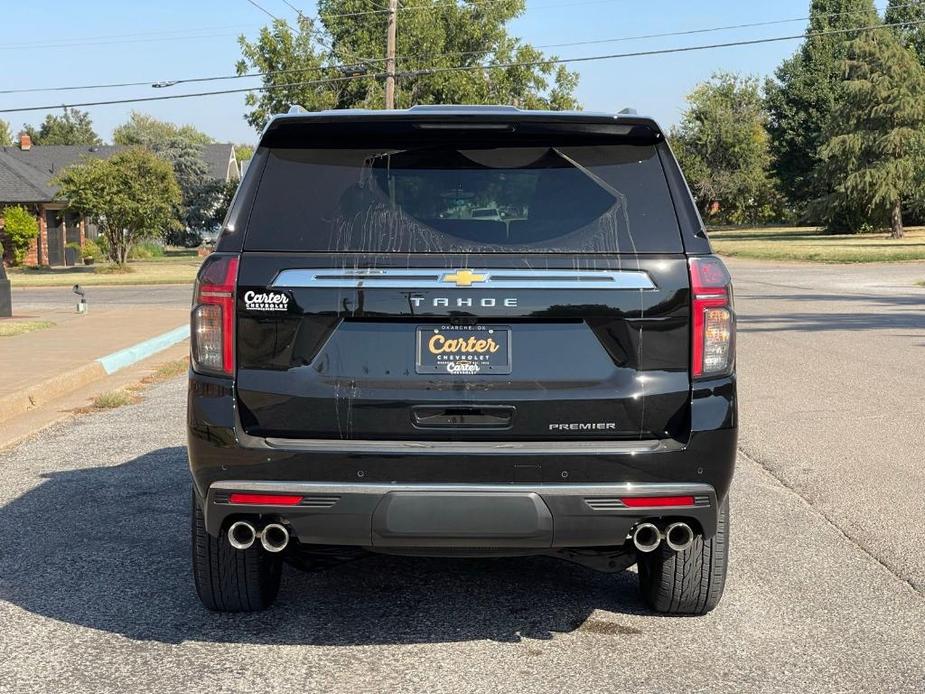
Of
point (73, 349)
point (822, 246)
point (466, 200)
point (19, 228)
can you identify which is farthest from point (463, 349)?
point (822, 246)

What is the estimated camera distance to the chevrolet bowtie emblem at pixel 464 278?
13.7 feet

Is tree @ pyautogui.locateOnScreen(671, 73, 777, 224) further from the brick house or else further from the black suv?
the black suv

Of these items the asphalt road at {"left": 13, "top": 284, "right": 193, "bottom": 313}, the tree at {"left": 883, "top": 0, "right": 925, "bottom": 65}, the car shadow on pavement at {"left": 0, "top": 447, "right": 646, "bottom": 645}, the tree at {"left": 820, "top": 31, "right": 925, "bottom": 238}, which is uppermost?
the tree at {"left": 883, "top": 0, "right": 925, "bottom": 65}

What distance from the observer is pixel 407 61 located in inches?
2288

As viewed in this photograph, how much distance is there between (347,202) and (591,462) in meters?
1.27

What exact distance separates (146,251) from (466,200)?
57.1 meters

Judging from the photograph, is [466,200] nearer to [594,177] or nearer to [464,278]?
[464,278]

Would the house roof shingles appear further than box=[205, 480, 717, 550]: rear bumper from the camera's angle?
Yes

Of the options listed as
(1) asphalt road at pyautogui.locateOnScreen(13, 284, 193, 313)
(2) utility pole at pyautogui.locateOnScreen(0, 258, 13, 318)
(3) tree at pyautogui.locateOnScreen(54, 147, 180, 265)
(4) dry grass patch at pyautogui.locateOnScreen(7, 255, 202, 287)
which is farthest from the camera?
(3) tree at pyautogui.locateOnScreen(54, 147, 180, 265)

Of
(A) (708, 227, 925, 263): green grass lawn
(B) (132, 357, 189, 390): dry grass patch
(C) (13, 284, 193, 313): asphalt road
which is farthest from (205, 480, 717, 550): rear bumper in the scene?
(A) (708, 227, 925, 263): green grass lawn

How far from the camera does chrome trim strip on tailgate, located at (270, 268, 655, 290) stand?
4180 millimetres

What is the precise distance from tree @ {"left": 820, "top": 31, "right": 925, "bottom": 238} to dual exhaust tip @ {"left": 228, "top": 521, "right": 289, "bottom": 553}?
6105 centimetres

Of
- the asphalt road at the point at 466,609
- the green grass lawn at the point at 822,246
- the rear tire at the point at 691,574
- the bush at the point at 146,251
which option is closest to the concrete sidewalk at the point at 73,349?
the asphalt road at the point at 466,609

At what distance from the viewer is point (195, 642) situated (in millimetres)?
4633
